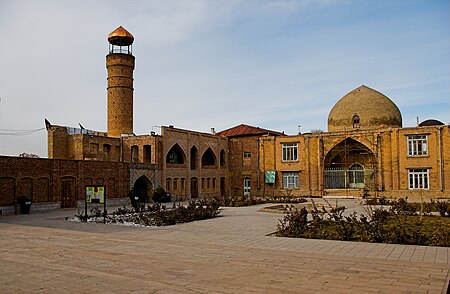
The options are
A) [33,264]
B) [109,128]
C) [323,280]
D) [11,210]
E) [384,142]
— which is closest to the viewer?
[323,280]

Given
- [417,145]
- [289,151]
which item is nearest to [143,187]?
[289,151]

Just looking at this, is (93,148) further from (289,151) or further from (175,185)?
(289,151)

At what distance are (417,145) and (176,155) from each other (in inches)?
780

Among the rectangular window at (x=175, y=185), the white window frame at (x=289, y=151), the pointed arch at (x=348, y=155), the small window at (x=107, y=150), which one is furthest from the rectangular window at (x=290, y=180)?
the small window at (x=107, y=150)

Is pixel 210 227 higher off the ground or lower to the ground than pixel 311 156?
lower

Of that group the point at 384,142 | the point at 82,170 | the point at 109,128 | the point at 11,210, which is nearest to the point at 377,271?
the point at 11,210

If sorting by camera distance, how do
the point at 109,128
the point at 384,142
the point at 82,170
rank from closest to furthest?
the point at 82,170
the point at 384,142
the point at 109,128

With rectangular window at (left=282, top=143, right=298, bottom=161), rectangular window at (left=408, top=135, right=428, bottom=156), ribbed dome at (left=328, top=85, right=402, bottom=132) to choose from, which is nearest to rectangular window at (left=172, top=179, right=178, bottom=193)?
rectangular window at (left=282, top=143, right=298, bottom=161)

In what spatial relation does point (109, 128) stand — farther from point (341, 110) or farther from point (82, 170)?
point (341, 110)

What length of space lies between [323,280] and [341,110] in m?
34.6

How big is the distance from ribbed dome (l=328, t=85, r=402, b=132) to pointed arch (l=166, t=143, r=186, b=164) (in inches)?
569

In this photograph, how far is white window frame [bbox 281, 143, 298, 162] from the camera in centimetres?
3950

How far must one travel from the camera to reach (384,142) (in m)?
35.7

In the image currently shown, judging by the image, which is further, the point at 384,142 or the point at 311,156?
the point at 311,156
